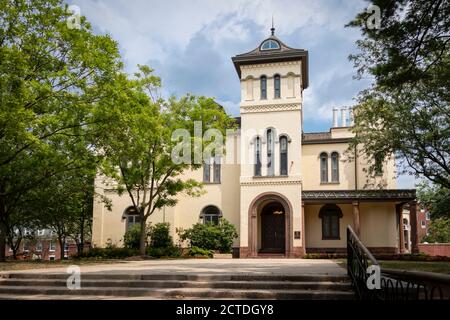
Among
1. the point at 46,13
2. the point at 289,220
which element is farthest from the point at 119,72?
the point at 289,220

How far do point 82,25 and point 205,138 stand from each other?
9033mm

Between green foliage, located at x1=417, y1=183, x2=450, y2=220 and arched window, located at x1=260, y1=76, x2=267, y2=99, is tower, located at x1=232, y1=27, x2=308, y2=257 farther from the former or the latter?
green foliage, located at x1=417, y1=183, x2=450, y2=220

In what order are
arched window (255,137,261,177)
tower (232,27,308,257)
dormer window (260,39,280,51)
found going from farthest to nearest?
dormer window (260,39,280,51), arched window (255,137,261,177), tower (232,27,308,257)

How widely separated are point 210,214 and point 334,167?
355 inches

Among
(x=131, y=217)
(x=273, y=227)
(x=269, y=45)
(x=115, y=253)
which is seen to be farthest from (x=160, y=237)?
(x=269, y=45)

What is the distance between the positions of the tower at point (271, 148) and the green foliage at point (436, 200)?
465 inches

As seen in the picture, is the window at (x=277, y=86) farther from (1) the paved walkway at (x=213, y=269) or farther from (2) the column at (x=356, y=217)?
(1) the paved walkway at (x=213, y=269)

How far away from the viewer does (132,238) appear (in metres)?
29.7

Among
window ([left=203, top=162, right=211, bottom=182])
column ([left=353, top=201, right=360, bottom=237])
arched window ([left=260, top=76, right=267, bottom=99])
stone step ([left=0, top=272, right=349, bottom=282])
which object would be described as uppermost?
arched window ([left=260, top=76, right=267, bottom=99])

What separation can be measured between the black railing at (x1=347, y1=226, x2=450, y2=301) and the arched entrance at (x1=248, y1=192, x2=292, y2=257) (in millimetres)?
18723

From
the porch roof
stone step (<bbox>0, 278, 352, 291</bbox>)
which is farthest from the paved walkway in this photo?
the porch roof

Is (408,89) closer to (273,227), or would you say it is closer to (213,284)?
(213,284)

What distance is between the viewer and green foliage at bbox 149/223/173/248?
29766 millimetres

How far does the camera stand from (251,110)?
3039cm
